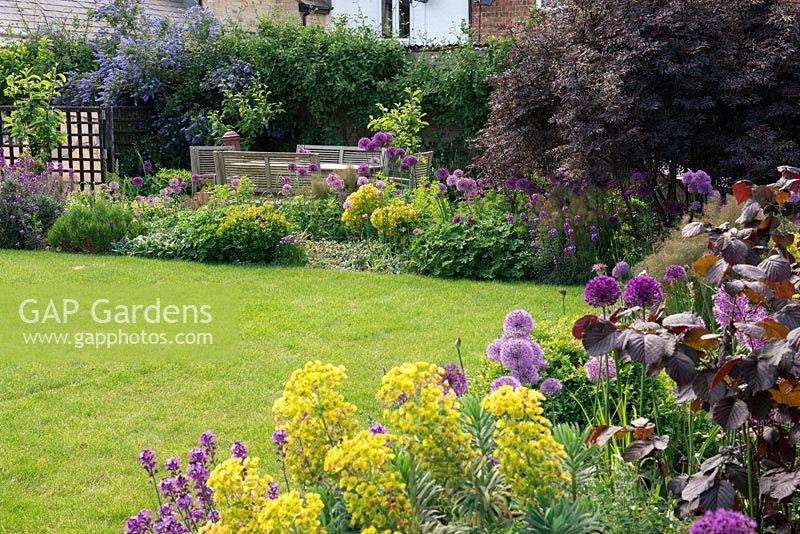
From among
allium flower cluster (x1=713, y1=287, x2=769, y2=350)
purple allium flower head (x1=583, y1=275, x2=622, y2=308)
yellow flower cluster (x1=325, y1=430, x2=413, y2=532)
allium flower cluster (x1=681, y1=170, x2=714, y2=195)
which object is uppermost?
allium flower cluster (x1=681, y1=170, x2=714, y2=195)

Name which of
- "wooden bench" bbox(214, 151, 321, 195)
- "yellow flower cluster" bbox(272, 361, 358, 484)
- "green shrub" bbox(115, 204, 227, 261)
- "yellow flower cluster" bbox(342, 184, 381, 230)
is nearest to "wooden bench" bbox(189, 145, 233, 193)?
"wooden bench" bbox(214, 151, 321, 195)

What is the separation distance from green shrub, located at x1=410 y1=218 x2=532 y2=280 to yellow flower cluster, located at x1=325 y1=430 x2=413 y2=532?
5.84 meters

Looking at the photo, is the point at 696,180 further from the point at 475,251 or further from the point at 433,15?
the point at 433,15

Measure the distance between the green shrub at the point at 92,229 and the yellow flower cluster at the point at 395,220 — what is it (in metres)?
2.60

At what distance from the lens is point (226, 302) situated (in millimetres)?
6871

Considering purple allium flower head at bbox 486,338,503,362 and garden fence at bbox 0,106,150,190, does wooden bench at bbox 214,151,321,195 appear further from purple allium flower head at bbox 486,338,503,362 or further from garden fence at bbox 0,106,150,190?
purple allium flower head at bbox 486,338,503,362

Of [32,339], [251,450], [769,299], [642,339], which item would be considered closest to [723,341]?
[769,299]

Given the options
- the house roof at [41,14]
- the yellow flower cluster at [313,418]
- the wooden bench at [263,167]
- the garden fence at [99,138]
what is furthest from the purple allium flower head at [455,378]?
the house roof at [41,14]

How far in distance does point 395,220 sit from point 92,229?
10.0 ft

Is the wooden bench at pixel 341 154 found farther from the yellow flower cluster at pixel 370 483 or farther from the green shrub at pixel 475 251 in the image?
the yellow flower cluster at pixel 370 483

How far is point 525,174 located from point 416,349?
11.1ft

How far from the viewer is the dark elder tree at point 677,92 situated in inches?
284

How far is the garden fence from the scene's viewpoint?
13.7 meters

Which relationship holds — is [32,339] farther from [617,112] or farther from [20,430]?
[617,112]
